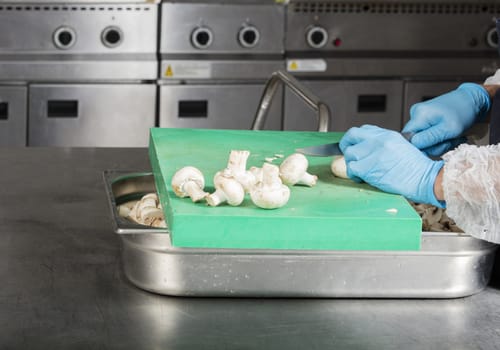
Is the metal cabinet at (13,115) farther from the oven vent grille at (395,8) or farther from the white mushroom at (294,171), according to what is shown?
the white mushroom at (294,171)

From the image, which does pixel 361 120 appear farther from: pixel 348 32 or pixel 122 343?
pixel 122 343

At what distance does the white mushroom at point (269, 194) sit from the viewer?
1.37 m

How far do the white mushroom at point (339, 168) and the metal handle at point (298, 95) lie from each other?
30.8 inches

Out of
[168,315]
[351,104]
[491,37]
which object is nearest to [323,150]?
[168,315]

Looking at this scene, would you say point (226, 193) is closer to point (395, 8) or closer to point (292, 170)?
point (292, 170)

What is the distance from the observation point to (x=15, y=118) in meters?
3.58

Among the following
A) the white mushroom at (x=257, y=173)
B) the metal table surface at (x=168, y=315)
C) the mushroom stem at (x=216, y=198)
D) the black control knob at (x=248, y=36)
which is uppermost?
the black control knob at (x=248, y=36)

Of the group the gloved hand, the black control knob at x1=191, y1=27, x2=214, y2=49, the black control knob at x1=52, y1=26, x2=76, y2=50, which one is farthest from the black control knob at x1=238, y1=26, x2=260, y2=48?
the gloved hand

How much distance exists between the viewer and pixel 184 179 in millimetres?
1447

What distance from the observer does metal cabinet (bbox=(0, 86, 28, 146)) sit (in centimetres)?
355

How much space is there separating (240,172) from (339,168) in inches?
10.0

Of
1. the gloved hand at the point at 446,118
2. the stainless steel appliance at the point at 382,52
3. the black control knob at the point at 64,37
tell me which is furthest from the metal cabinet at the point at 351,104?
the gloved hand at the point at 446,118

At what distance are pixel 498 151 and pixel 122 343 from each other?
2.33 feet

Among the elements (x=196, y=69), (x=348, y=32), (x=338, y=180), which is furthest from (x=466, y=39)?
(x=338, y=180)
